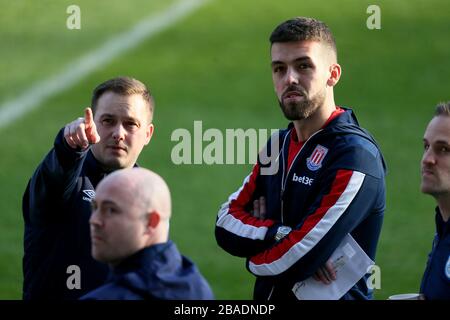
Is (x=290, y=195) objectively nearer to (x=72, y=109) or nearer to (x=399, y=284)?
(x=399, y=284)

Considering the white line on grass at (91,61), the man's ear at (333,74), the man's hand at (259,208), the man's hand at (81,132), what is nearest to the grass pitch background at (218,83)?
the white line on grass at (91,61)

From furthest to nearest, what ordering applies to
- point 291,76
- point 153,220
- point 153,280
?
point 291,76
point 153,220
point 153,280

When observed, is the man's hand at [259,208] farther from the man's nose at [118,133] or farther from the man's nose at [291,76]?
the man's nose at [118,133]

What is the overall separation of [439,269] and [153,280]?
5.25 feet

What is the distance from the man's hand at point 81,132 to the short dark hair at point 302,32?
1159 mm

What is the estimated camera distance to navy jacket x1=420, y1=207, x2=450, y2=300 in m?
4.66

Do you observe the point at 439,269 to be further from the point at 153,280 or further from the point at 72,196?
the point at 72,196

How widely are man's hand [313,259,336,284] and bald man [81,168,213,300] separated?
1.08 metres

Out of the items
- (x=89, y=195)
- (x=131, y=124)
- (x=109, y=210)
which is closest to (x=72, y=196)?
→ (x=89, y=195)

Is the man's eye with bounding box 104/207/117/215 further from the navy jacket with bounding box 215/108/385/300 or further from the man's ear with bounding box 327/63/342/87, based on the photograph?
the man's ear with bounding box 327/63/342/87

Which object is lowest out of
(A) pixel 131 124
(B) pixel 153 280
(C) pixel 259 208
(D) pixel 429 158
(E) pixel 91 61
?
(B) pixel 153 280

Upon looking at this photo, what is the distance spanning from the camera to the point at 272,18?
1170cm

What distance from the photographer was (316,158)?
16.5ft

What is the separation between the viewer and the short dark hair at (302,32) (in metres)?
5.12
